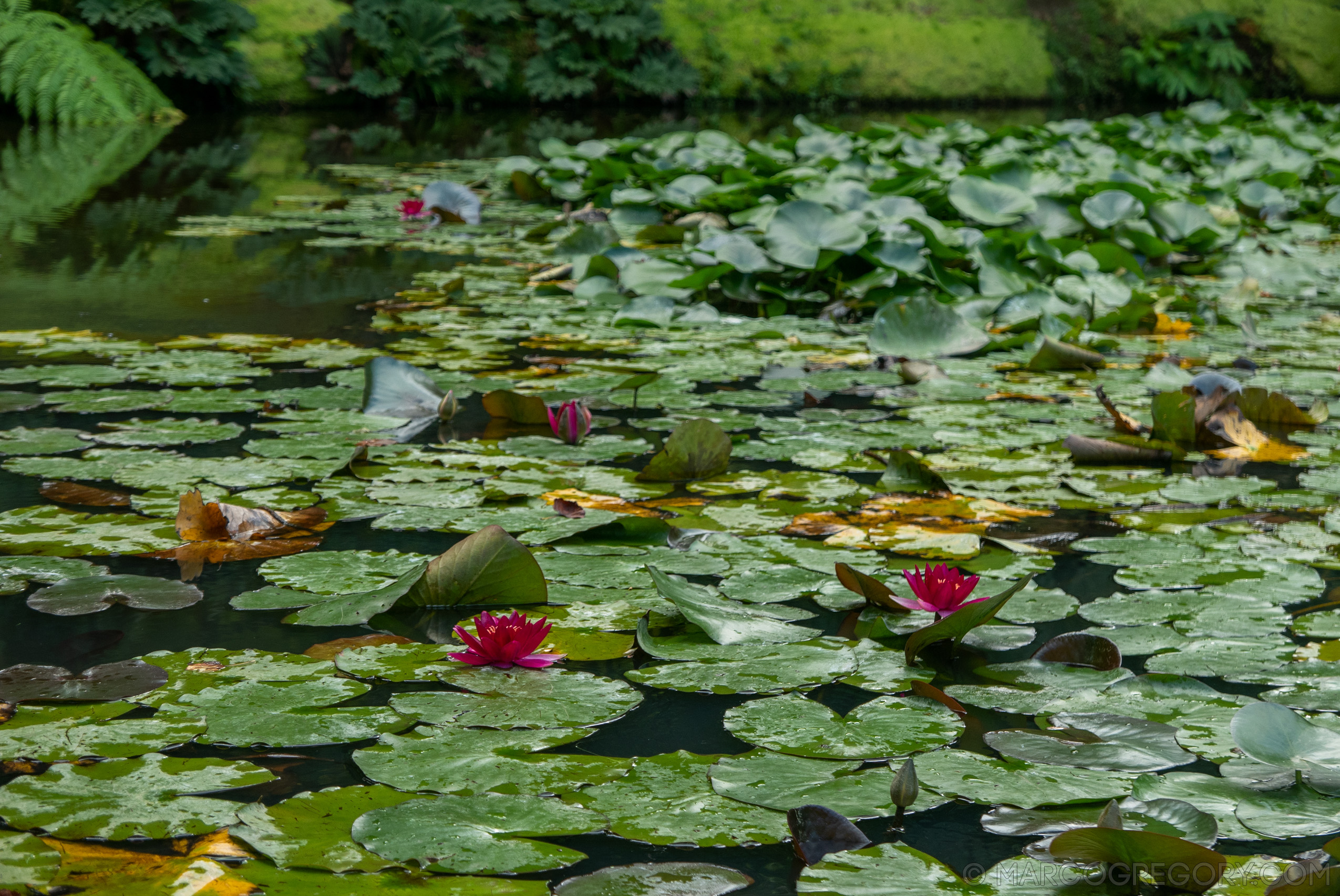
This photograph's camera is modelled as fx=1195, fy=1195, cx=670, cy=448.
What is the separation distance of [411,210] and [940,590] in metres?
2.82

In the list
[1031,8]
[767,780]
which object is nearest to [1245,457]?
A: [767,780]

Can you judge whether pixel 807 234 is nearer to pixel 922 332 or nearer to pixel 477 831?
pixel 922 332

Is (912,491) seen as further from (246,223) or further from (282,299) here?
(246,223)

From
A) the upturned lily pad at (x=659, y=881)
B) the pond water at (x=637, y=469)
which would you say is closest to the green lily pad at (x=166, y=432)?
the pond water at (x=637, y=469)

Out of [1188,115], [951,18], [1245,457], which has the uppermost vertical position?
[951,18]

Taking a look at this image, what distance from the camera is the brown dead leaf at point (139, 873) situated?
59 cm

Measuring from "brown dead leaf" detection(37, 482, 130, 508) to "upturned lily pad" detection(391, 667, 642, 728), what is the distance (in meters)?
0.56

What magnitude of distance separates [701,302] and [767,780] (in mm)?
1719

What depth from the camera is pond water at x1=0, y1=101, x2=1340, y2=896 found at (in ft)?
2.68

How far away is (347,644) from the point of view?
93 cm

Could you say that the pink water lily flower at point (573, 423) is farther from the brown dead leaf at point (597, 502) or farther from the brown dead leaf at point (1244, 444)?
the brown dead leaf at point (1244, 444)

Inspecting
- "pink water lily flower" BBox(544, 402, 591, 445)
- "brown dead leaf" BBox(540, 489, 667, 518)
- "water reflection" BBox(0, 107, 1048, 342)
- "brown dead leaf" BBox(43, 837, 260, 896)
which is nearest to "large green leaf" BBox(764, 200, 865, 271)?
"water reflection" BBox(0, 107, 1048, 342)

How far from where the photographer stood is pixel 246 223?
3350mm

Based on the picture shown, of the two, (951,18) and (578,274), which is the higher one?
(951,18)
